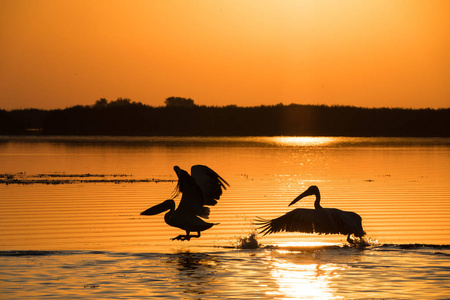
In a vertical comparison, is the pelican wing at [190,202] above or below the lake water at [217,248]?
above

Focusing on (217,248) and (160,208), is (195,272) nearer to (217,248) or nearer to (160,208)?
(217,248)

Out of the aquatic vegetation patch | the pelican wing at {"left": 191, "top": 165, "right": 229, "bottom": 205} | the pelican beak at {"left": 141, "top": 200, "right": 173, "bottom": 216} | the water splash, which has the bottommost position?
the water splash

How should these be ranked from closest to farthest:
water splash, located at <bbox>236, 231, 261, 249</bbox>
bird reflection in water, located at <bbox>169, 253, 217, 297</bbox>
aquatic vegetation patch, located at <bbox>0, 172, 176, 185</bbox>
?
bird reflection in water, located at <bbox>169, 253, 217, 297</bbox> < water splash, located at <bbox>236, 231, 261, 249</bbox> < aquatic vegetation patch, located at <bbox>0, 172, 176, 185</bbox>

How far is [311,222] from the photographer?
15438mm

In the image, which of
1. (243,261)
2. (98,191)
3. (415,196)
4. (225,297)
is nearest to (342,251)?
(243,261)

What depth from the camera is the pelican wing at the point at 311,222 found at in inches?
604

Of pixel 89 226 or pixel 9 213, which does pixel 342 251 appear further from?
pixel 9 213

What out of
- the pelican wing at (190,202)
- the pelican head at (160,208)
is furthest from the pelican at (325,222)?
the pelican head at (160,208)

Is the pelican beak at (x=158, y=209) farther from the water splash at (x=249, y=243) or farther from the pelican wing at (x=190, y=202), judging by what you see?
the water splash at (x=249, y=243)

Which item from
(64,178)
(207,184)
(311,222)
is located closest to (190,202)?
(207,184)

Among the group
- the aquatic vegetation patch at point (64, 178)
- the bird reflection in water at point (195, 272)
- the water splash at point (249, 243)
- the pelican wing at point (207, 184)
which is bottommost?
the bird reflection in water at point (195, 272)

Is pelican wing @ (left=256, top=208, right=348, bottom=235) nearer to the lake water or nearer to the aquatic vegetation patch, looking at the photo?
the lake water

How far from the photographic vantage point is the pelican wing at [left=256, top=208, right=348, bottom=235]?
604 inches

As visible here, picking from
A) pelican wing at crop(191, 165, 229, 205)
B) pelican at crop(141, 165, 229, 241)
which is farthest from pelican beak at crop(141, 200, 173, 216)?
pelican wing at crop(191, 165, 229, 205)
